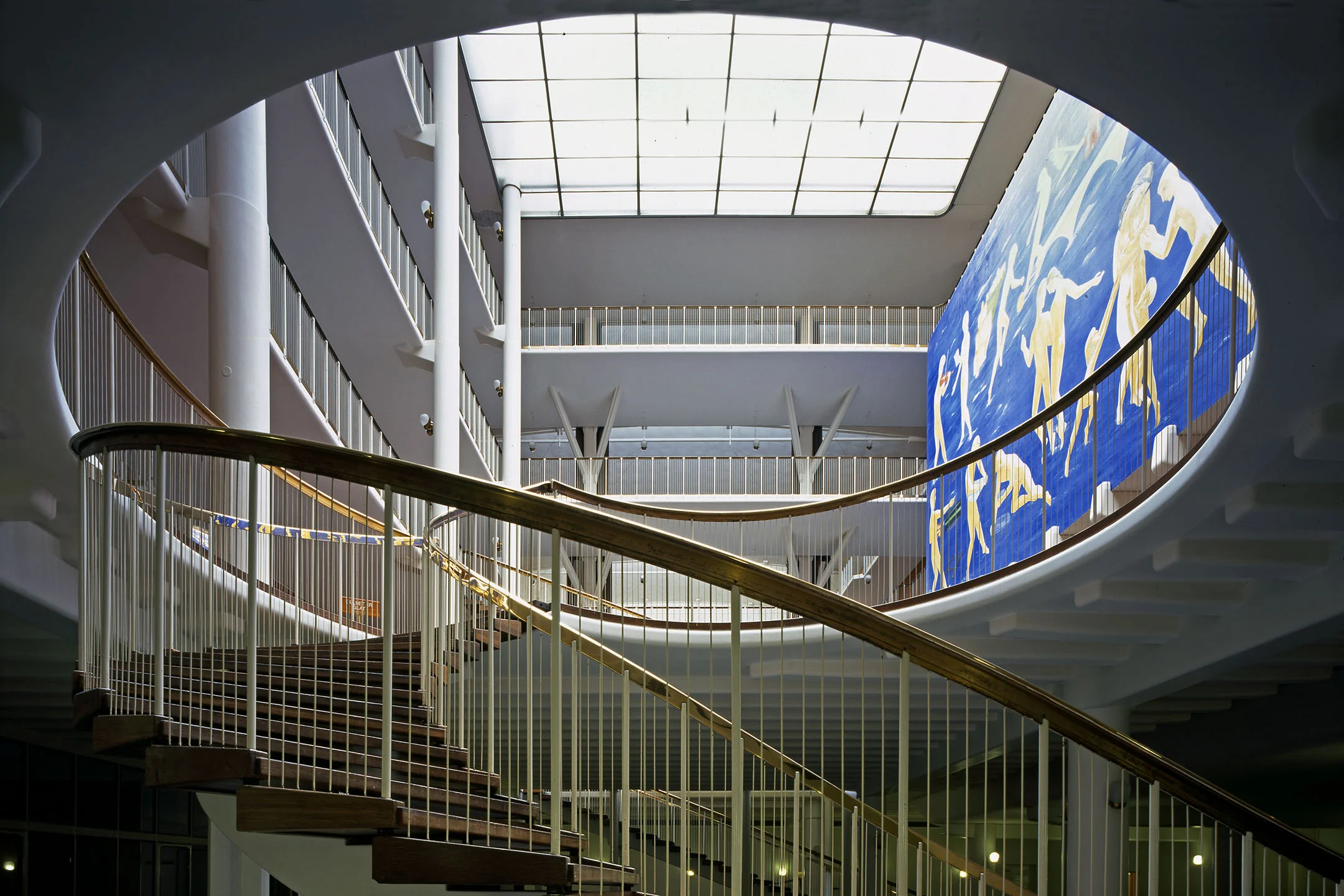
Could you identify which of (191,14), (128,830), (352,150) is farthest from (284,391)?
(191,14)

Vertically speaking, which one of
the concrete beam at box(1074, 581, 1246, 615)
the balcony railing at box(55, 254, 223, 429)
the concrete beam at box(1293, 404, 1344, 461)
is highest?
the balcony railing at box(55, 254, 223, 429)

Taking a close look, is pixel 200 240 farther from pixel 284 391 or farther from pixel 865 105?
pixel 865 105

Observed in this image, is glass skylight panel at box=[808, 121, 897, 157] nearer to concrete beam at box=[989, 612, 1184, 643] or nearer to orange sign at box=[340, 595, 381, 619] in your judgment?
orange sign at box=[340, 595, 381, 619]

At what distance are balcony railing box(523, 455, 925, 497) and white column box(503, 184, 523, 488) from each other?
3.69m

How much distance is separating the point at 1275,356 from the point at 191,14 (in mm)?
3428

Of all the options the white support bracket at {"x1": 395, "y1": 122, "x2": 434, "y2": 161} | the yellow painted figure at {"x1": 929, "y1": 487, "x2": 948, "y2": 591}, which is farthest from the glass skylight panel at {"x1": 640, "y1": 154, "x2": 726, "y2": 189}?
the yellow painted figure at {"x1": 929, "y1": 487, "x2": 948, "y2": 591}

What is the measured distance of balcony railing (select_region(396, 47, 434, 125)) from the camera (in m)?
12.1

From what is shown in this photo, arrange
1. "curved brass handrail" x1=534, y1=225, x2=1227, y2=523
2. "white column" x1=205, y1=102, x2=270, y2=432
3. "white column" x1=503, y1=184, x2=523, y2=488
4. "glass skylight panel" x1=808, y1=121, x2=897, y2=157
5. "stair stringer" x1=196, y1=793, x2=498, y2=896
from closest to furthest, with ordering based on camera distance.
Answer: "stair stringer" x1=196, y1=793, x2=498, y2=896
"curved brass handrail" x1=534, y1=225, x2=1227, y2=523
"white column" x1=205, y1=102, x2=270, y2=432
"white column" x1=503, y1=184, x2=523, y2=488
"glass skylight panel" x1=808, y1=121, x2=897, y2=157

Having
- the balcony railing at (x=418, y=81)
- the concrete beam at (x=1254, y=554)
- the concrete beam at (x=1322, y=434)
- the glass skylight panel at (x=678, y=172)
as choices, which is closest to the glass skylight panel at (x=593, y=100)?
the glass skylight panel at (x=678, y=172)

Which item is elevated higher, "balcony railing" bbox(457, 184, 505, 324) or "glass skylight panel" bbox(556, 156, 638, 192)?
"glass skylight panel" bbox(556, 156, 638, 192)

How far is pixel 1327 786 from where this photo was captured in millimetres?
12797

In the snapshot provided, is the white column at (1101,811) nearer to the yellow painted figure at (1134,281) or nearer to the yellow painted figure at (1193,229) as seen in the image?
the yellow painted figure at (1134,281)

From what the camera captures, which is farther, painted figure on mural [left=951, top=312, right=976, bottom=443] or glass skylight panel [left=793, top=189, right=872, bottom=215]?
glass skylight panel [left=793, top=189, right=872, bottom=215]

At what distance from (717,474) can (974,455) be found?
13234 mm
